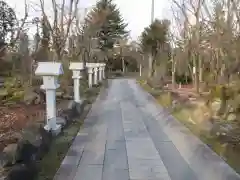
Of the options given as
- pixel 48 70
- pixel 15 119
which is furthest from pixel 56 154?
pixel 15 119

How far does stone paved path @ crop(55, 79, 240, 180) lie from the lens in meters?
4.30

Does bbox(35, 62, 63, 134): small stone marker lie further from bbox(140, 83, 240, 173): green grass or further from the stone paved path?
bbox(140, 83, 240, 173): green grass

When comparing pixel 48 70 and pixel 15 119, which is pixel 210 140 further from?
pixel 15 119

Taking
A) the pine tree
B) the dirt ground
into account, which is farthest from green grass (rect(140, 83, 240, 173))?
Result: the pine tree

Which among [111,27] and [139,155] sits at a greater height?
[111,27]

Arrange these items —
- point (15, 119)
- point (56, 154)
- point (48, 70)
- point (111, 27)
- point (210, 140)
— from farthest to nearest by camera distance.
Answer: point (111, 27) < point (15, 119) < point (210, 140) < point (48, 70) < point (56, 154)

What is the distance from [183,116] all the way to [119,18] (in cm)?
3207

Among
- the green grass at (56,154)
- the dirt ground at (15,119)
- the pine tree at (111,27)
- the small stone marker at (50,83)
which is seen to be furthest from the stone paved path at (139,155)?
the pine tree at (111,27)

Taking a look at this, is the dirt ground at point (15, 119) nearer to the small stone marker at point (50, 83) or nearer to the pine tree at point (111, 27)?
the small stone marker at point (50, 83)

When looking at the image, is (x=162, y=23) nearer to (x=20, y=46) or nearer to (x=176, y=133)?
(x=20, y=46)

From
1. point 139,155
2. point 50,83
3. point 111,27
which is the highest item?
point 111,27

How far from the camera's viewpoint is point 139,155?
512cm

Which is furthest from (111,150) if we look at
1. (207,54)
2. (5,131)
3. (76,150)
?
(207,54)

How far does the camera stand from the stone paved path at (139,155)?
4297 millimetres
